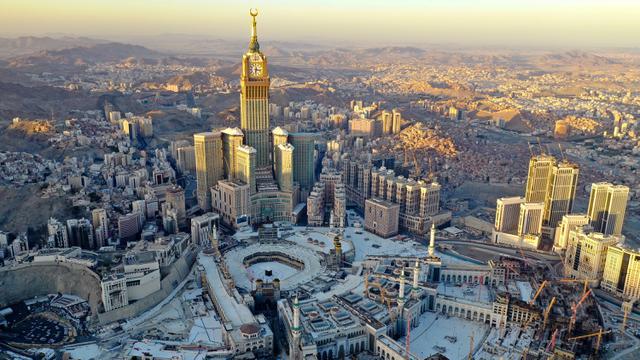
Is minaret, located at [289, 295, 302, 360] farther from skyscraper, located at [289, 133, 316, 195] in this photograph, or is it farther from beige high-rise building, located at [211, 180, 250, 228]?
skyscraper, located at [289, 133, 316, 195]

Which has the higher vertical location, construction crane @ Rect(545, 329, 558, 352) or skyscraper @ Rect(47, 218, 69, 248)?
skyscraper @ Rect(47, 218, 69, 248)

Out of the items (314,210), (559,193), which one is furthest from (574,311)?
(314,210)

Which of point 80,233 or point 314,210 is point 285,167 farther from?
point 80,233

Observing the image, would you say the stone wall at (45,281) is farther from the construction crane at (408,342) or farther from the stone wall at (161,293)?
the construction crane at (408,342)

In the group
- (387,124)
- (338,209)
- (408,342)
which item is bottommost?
(408,342)

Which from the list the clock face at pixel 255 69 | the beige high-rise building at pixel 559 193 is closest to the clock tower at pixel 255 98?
the clock face at pixel 255 69

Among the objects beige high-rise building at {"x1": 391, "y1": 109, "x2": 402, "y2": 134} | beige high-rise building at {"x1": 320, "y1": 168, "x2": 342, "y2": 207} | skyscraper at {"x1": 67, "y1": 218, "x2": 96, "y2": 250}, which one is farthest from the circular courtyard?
beige high-rise building at {"x1": 391, "y1": 109, "x2": 402, "y2": 134}

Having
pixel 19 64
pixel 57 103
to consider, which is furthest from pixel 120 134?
pixel 19 64
